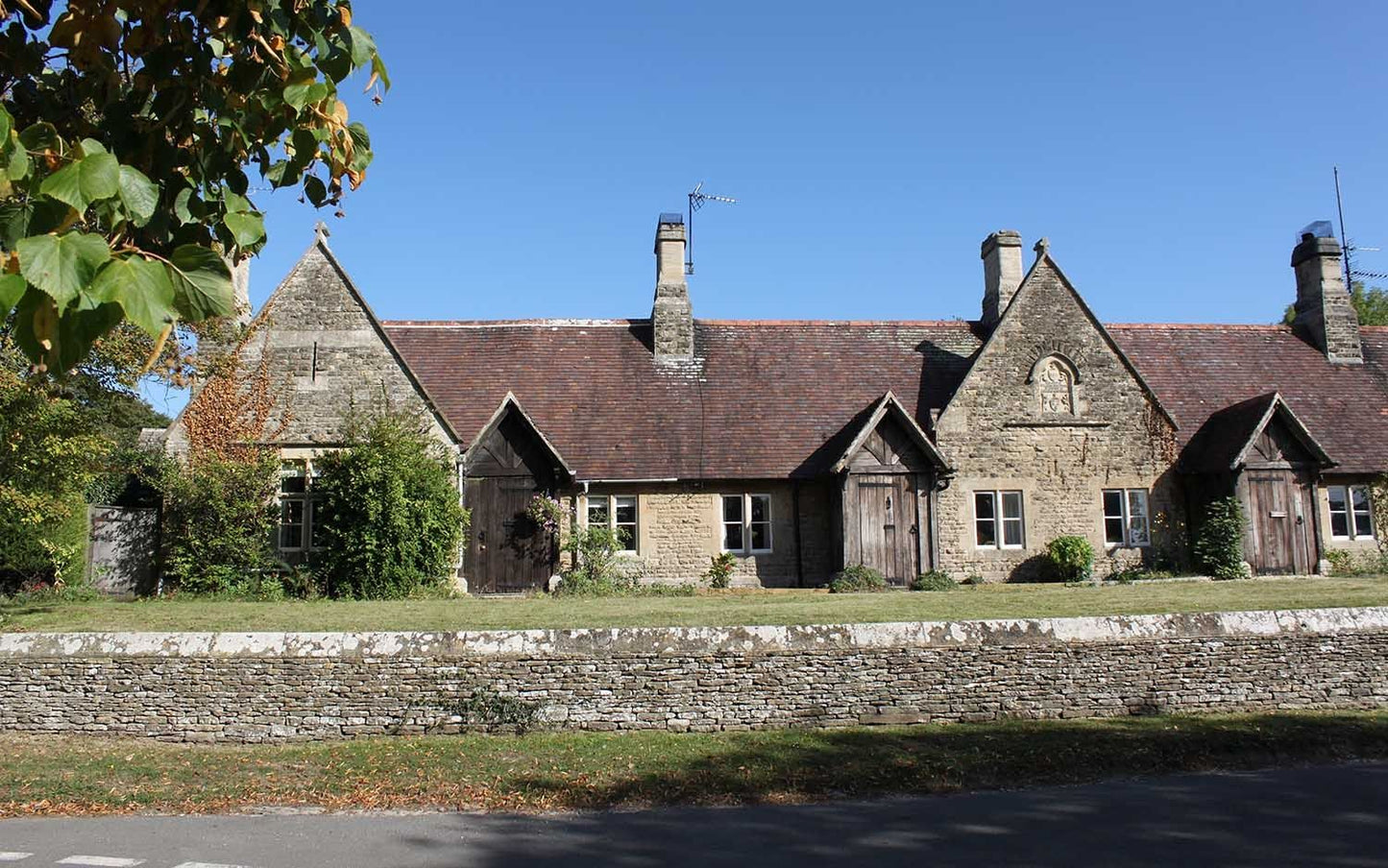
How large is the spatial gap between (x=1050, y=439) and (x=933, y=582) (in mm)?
5190

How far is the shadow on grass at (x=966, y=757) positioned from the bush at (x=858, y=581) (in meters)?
10.7

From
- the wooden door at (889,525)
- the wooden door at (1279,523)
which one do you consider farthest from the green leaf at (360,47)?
the wooden door at (1279,523)

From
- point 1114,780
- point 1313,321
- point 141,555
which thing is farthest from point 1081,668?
point 1313,321

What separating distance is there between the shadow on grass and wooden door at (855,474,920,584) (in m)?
11.7

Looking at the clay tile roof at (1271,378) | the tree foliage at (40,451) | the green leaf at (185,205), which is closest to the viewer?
the green leaf at (185,205)

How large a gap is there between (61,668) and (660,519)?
45.2 feet

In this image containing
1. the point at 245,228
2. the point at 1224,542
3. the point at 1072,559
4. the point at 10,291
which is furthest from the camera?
the point at 1072,559

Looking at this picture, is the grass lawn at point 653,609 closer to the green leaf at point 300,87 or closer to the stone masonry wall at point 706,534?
the stone masonry wall at point 706,534

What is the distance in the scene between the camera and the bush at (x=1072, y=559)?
22438 mm

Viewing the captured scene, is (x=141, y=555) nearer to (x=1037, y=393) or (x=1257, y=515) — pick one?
(x=1037, y=393)

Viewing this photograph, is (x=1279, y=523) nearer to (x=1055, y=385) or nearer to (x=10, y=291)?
(x=1055, y=385)

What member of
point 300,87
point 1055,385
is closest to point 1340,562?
point 1055,385

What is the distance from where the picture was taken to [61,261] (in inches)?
113

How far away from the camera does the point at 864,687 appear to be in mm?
10125
